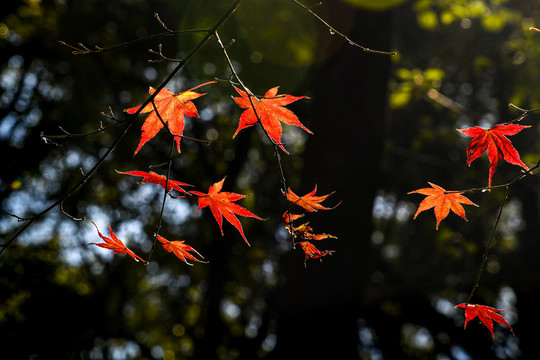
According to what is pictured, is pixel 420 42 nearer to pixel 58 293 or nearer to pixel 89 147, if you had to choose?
pixel 89 147

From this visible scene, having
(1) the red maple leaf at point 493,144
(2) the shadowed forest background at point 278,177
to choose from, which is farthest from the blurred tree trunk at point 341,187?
(1) the red maple leaf at point 493,144

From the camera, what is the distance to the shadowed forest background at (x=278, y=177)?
3.00 metres

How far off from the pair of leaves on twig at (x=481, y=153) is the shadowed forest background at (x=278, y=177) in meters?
0.75

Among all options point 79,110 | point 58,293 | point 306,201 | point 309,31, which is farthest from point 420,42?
point 306,201

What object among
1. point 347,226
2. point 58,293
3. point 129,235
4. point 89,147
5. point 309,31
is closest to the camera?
point 347,226

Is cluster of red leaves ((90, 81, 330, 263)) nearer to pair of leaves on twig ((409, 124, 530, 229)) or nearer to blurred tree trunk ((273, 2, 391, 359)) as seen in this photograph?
pair of leaves on twig ((409, 124, 530, 229))

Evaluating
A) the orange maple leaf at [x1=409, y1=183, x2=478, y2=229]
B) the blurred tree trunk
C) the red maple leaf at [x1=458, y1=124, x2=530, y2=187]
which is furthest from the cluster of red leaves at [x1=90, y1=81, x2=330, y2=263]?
the blurred tree trunk

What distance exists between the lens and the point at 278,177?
3289 millimetres

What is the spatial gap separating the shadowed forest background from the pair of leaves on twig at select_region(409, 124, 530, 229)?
750 millimetres

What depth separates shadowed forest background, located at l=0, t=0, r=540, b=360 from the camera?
2998mm

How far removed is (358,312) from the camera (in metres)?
2.91

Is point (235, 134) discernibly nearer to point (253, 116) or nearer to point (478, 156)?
point (253, 116)

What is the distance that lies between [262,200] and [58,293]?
3825 millimetres

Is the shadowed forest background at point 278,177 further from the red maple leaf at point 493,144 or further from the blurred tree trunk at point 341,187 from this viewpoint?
the red maple leaf at point 493,144
